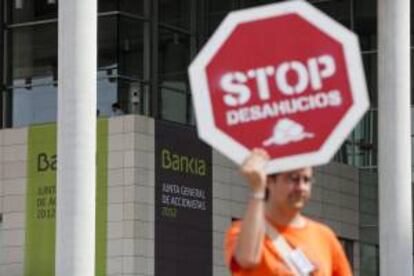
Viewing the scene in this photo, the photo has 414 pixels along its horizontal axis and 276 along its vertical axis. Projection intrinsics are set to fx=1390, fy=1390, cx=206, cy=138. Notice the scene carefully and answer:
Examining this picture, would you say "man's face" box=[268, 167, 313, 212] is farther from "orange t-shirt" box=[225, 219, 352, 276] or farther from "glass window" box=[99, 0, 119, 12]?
"glass window" box=[99, 0, 119, 12]

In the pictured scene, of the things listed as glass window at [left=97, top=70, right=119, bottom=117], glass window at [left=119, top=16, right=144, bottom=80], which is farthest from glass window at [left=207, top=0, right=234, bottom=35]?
glass window at [left=97, top=70, right=119, bottom=117]

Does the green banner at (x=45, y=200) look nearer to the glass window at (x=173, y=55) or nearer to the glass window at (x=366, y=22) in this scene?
the glass window at (x=173, y=55)

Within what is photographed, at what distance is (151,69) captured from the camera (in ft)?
84.1

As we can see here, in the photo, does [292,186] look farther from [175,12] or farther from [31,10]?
[175,12]

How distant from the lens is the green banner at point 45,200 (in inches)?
977

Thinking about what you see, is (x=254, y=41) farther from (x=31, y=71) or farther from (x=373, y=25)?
(x=373, y=25)

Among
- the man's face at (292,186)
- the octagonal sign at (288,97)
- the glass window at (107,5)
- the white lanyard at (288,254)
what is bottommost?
the white lanyard at (288,254)

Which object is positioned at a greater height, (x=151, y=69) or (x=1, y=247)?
(x=151, y=69)

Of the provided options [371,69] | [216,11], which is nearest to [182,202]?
[216,11]

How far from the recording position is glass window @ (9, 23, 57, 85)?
2600cm

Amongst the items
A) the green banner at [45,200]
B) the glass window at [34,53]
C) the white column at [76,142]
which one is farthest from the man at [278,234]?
the glass window at [34,53]

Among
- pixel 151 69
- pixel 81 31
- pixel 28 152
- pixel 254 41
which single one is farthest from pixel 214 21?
pixel 254 41

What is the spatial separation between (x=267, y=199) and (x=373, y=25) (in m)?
26.8

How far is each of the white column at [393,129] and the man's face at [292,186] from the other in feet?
63.4
